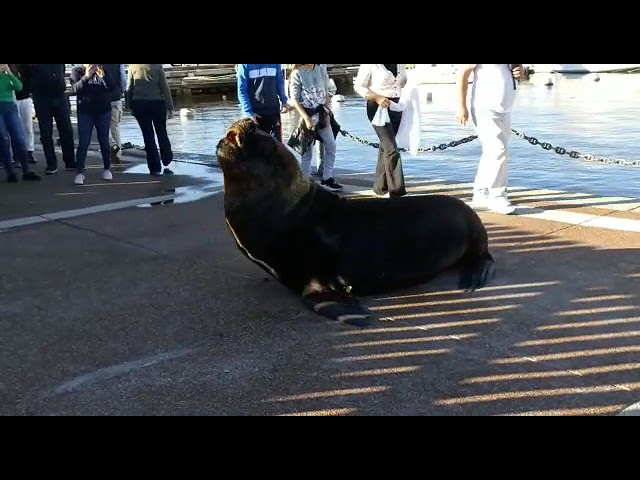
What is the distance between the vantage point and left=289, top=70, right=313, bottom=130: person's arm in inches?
347

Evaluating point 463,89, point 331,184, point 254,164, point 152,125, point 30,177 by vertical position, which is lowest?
point 331,184

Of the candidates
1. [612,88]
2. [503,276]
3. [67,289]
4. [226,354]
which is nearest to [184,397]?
[226,354]

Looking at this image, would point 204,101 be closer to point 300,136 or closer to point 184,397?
point 300,136

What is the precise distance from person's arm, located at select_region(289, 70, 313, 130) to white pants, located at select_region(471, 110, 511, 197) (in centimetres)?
227

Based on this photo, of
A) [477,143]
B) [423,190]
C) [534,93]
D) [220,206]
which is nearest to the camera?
[220,206]

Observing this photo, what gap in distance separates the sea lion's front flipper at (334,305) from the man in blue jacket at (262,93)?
354 cm

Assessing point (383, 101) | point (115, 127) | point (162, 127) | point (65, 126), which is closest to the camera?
point (383, 101)

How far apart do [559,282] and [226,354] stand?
8.64 ft

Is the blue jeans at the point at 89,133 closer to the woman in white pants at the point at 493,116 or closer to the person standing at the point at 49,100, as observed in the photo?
the person standing at the point at 49,100

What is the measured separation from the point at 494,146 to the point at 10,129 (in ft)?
22.8

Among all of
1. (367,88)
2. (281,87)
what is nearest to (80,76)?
(281,87)

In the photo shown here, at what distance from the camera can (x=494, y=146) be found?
24.5 feet

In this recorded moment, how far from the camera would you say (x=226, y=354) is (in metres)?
4.26

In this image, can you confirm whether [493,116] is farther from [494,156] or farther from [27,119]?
[27,119]
